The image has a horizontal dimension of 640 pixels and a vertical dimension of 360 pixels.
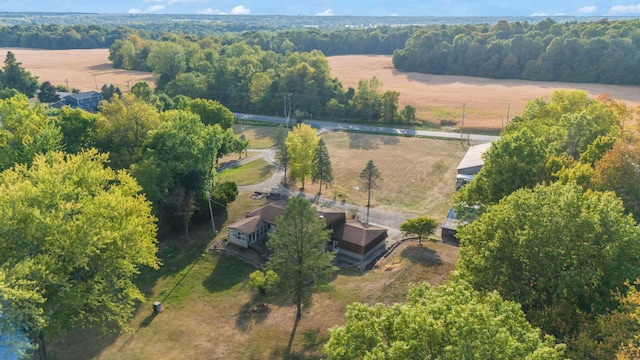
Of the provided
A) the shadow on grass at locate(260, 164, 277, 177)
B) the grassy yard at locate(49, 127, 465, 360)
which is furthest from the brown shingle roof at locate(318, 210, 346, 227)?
the shadow on grass at locate(260, 164, 277, 177)

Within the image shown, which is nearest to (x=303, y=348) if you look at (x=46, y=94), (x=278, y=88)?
(x=278, y=88)

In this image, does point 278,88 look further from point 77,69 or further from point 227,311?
point 77,69

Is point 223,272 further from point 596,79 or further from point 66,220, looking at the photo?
point 596,79

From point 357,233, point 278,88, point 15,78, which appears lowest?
point 357,233

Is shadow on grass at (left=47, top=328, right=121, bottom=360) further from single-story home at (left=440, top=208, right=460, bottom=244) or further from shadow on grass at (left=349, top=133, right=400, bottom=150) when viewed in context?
shadow on grass at (left=349, top=133, right=400, bottom=150)

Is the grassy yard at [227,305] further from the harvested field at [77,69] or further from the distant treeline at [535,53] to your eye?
the harvested field at [77,69]

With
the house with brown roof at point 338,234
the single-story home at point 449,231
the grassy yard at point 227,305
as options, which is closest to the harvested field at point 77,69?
the house with brown roof at point 338,234
